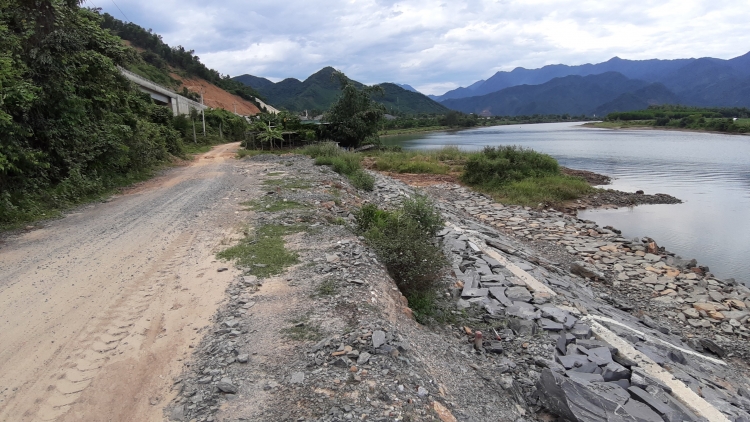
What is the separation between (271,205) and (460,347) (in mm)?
6568

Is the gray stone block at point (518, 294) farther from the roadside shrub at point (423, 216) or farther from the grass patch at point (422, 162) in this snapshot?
the grass patch at point (422, 162)

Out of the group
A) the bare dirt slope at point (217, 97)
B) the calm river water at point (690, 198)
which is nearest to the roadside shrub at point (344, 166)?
the calm river water at point (690, 198)

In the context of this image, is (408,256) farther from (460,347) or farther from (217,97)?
(217,97)

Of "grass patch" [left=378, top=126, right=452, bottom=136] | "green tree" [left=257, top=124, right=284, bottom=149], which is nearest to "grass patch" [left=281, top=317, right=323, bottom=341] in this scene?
"green tree" [left=257, top=124, right=284, bottom=149]

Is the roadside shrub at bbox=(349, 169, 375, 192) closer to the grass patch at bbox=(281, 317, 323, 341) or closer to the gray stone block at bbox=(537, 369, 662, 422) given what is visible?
the grass patch at bbox=(281, 317, 323, 341)

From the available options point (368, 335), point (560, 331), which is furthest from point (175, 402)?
point (560, 331)

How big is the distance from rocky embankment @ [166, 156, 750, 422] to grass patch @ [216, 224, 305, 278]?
0.82ft

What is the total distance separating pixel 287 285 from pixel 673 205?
22268 mm

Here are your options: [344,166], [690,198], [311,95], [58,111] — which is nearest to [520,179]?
[690,198]

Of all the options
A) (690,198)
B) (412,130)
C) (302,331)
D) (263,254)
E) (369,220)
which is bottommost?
(690,198)

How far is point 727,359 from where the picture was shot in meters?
7.25

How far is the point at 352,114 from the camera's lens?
3469 cm

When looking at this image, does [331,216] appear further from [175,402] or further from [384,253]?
[175,402]

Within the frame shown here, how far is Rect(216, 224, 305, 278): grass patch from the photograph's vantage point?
6309mm
